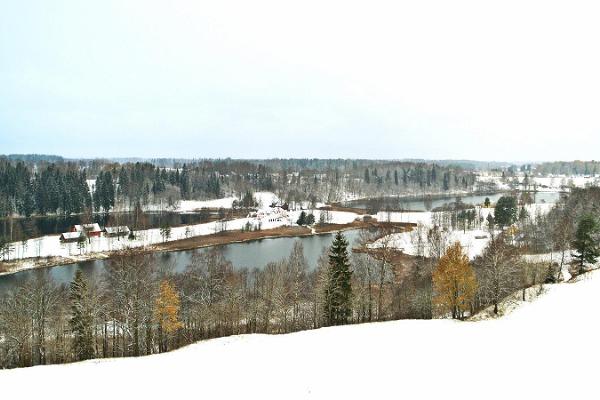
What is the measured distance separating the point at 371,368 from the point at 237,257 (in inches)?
1623

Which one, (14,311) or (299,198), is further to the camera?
(299,198)

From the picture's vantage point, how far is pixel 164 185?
110500mm

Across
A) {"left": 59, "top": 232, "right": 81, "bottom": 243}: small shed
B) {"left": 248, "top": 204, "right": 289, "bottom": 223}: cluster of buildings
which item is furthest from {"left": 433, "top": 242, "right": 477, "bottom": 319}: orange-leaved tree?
{"left": 248, "top": 204, "right": 289, "bottom": 223}: cluster of buildings

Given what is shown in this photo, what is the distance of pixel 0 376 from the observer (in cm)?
1290

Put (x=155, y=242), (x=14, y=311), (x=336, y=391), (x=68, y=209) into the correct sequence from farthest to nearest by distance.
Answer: (x=68, y=209) < (x=155, y=242) < (x=14, y=311) < (x=336, y=391)

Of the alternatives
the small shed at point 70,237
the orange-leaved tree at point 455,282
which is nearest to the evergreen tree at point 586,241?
the orange-leaved tree at point 455,282

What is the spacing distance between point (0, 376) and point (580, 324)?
2004 cm

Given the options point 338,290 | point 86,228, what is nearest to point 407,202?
point 86,228

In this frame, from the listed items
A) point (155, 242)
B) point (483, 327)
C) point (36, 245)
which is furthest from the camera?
point (155, 242)

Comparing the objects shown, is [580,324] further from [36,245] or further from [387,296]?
[36,245]

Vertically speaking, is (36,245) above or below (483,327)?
below

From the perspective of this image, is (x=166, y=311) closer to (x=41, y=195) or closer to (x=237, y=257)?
(x=237, y=257)

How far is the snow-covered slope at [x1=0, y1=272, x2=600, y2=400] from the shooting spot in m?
10.2

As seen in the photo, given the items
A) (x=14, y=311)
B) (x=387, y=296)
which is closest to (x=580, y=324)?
(x=387, y=296)
